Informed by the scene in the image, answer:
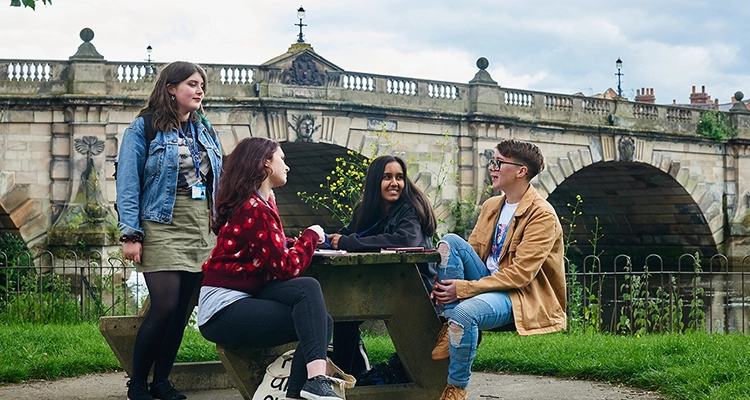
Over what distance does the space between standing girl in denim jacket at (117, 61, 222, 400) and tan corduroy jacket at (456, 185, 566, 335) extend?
1316 millimetres

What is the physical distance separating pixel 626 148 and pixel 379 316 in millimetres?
20801

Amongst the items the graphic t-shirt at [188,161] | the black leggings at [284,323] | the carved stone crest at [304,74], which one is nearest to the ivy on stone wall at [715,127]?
the carved stone crest at [304,74]

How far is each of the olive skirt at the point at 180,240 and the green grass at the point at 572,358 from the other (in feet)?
7.02

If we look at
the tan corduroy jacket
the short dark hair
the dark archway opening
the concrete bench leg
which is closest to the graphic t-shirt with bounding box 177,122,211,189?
the concrete bench leg

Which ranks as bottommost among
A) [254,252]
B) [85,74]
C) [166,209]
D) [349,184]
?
[254,252]

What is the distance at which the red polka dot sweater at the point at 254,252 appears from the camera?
14.2 ft

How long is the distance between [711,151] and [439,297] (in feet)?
78.0

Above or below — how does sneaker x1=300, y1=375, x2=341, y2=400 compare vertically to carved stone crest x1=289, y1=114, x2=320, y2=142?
below

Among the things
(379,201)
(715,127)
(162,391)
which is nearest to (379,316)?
(379,201)

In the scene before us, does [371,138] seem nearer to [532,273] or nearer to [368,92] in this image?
[368,92]

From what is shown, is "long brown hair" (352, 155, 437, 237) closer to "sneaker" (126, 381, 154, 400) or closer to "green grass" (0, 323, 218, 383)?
"sneaker" (126, 381, 154, 400)

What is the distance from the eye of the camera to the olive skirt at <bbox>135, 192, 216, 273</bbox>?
4754 mm

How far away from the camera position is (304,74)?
19438mm

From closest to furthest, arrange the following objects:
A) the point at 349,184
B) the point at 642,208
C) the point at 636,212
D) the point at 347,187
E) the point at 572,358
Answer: the point at 572,358 → the point at 349,184 → the point at 347,187 → the point at 642,208 → the point at 636,212
